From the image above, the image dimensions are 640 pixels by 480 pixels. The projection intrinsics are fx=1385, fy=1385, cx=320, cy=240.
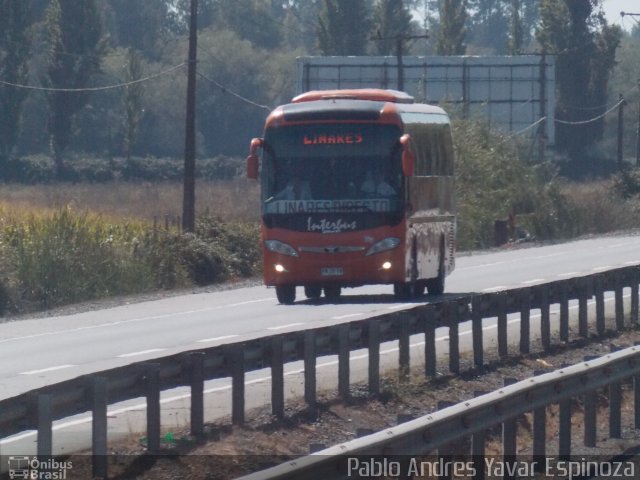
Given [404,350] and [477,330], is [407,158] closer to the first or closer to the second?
[477,330]

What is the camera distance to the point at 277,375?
11367 millimetres

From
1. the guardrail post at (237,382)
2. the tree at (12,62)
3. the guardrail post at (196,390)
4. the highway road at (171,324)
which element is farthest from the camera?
the tree at (12,62)

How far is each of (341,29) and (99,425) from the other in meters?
82.2

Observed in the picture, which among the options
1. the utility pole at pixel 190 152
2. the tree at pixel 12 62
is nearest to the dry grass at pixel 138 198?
the tree at pixel 12 62

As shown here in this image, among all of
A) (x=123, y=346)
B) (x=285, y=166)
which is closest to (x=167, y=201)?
(x=285, y=166)

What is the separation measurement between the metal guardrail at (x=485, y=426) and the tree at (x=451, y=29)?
82418 millimetres

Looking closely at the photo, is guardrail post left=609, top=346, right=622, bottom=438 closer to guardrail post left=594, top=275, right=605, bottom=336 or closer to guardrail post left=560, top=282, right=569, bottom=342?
guardrail post left=560, top=282, right=569, bottom=342

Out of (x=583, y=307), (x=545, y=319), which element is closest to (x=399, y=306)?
(x=583, y=307)

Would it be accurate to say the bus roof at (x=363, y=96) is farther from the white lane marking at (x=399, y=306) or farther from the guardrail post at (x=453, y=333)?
the guardrail post at (x=453, y=333)

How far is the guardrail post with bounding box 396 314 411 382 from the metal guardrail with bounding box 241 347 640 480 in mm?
2975

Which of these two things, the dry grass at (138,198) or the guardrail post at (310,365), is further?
the dry grass at (138,198)

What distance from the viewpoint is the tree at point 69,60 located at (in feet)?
257

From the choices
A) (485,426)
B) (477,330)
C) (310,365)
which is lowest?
(477,330)

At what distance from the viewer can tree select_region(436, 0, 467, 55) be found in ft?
302
